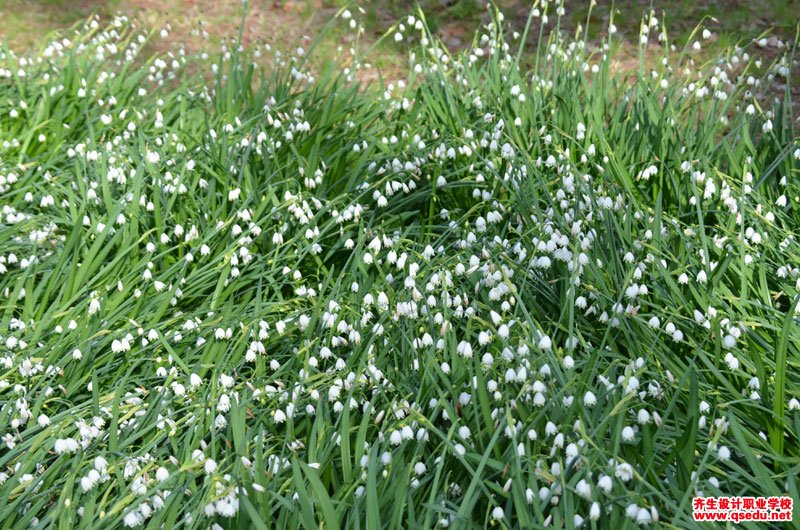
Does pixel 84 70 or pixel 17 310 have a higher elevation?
pixel 84 70

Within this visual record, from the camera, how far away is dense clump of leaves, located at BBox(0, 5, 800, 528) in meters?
2.63

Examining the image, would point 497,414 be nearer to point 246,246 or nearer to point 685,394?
point 685,394

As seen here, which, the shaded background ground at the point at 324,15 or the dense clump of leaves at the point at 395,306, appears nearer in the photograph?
the dense clump of leaves at the point at 395,306

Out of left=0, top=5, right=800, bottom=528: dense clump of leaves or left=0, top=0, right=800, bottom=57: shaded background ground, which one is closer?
left=0, top=5, right=800, bottom=528: dense clump of leaves

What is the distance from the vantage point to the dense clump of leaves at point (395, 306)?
263cm

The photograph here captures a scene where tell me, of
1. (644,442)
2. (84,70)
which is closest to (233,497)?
(644,442)

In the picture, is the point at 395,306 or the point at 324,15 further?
the point at 324,15

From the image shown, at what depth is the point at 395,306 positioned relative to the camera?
11.2 feet

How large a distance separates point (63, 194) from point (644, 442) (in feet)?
11.1

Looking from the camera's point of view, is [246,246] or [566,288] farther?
[246,246]

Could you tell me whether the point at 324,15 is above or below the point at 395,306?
below

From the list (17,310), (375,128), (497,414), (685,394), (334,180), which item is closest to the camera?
(497,414)

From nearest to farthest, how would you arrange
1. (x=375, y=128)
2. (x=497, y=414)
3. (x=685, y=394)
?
(x=497, y=414) → (x=685, y=394) → (x=375, y=128)

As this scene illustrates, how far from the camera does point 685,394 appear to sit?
3.02m
